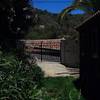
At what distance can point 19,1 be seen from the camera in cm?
1722

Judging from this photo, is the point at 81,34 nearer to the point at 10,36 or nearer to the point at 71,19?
the point at 10,36

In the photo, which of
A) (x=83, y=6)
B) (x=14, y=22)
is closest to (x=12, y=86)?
(x=14, y=22)

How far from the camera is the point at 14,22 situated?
18656mm

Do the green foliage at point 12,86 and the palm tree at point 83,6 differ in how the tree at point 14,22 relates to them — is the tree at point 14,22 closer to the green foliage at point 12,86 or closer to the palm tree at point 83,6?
the green foliage at point 12,86

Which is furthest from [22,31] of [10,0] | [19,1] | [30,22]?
[10,0]

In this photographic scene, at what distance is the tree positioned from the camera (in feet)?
56.3

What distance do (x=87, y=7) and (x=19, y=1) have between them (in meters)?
10.2

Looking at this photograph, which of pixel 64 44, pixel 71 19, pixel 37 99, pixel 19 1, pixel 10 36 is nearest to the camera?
pixel 37 99

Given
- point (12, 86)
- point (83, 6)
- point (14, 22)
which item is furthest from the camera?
point (83, 6)

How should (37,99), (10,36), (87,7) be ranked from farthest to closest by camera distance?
(87,7) < (10,36) < (37,99)

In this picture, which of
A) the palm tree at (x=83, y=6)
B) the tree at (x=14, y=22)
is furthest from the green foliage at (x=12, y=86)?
the palm tree at (x=83, y=6)

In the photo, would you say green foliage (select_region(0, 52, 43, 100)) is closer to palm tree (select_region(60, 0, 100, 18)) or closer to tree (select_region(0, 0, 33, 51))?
tree (select_region(0, 0, 33, 51))

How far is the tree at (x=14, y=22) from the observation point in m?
17.2

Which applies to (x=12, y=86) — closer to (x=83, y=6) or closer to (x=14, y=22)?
(x=14, y=22)
